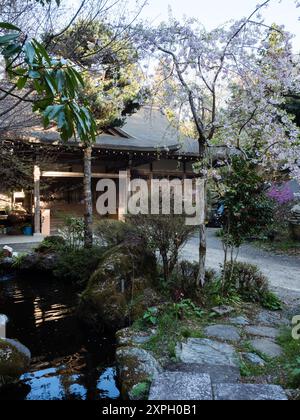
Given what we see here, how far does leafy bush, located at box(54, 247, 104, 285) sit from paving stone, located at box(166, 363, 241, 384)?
13.5 feet

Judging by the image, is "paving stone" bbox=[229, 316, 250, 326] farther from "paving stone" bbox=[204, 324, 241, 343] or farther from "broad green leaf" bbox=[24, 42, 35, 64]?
"broad green leaf" bbox=[24, 42, 35, 64]

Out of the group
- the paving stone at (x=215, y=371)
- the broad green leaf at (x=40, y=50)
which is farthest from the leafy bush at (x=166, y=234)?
the broad green leaf at (x=40, y=50)

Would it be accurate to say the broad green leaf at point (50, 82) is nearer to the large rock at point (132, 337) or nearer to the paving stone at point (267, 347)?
the large rock at point (132, 337)

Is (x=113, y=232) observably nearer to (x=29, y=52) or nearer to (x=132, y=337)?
(x=132, y=337)

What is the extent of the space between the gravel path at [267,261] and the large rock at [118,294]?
2.20 meters

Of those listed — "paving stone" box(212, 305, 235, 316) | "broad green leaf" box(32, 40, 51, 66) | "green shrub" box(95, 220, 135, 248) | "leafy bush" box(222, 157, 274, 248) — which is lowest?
"paving stone" box(212, 305, 235, 316)

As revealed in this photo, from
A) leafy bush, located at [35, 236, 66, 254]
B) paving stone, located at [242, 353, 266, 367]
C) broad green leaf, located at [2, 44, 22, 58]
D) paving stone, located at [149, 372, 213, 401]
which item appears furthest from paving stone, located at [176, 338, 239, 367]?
leafy bush, located at [35, 236, 66, 254]

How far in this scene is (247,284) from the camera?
567 centimetres

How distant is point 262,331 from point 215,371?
1.40 meters

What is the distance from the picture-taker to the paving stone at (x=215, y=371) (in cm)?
306

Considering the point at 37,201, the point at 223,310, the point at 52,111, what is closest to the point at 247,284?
the point at 223,310

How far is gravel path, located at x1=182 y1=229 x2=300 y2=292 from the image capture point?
23.6 ft

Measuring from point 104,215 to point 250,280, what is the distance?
39.6 feet
